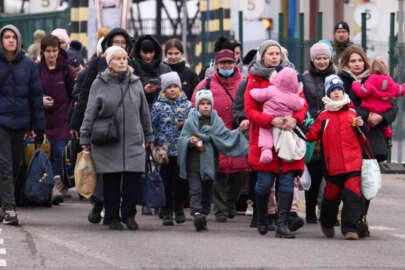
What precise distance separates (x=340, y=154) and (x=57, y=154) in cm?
515

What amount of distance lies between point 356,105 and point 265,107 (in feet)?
3.60

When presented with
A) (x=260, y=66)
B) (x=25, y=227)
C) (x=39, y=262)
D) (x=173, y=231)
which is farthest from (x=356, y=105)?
(x=39, y=262)

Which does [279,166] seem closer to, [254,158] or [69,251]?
[254,158]

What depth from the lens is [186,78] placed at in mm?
17828

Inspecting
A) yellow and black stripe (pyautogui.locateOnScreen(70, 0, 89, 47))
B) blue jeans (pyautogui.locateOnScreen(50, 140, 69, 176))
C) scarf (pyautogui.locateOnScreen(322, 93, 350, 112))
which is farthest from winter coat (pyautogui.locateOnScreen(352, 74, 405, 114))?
yellow and black stripe (pyautogui.locateOnScreen(70, 0, 89, 47))

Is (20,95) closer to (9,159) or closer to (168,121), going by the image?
(9,159)

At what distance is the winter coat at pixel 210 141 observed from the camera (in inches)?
625

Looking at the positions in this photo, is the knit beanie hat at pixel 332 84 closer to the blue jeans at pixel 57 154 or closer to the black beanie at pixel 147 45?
the black beanie at pixel 147 45

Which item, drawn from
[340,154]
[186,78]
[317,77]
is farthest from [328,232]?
[186,78]

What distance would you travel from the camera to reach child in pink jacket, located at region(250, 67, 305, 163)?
49.0ft

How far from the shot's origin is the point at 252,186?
660 inches

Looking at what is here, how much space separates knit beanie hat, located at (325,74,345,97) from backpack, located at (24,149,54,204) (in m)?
3.47

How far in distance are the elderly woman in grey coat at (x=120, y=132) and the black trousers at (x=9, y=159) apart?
0.82m

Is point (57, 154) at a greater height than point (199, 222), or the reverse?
point (57, 154)
